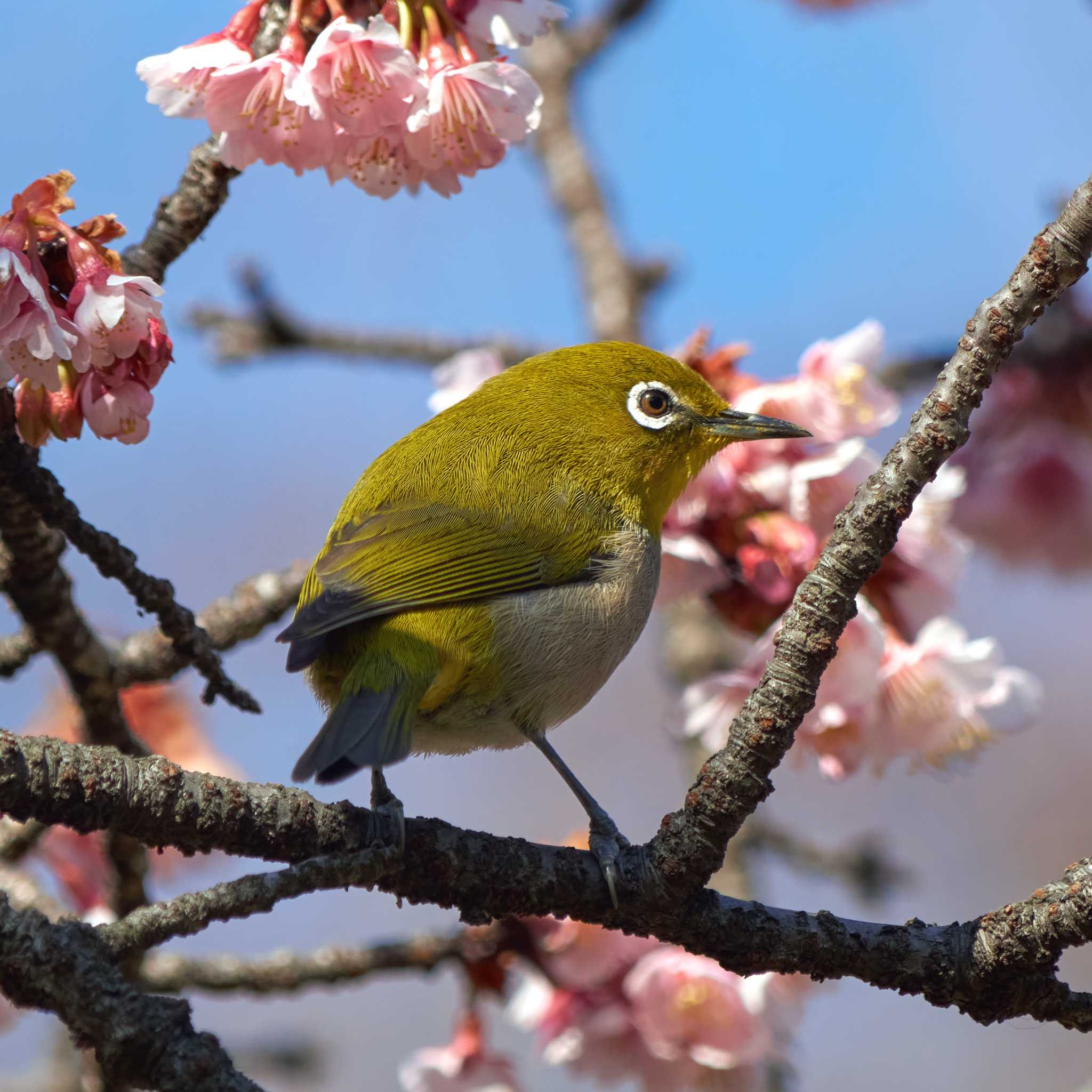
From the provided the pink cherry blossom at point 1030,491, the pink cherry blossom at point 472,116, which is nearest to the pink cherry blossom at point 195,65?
the pink cherry blossom at point 472,116

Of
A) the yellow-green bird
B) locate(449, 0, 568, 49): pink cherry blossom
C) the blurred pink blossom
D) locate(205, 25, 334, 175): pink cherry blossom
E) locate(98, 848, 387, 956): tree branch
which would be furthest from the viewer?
the blurred pink blossom

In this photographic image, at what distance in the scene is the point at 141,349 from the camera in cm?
271

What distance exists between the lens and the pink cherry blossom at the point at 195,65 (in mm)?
2896

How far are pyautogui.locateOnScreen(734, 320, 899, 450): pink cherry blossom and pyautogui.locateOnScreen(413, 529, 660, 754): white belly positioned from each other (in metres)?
0.71

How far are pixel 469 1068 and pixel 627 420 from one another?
6.65 feet

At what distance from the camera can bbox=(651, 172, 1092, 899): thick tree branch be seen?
2418 mm

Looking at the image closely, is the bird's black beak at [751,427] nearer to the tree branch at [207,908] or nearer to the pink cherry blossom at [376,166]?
the pink cherry blossom at [376,166]

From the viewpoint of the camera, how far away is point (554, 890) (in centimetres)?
275

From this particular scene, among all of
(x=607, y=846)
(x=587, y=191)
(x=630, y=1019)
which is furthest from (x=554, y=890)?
(x=587, y=191)

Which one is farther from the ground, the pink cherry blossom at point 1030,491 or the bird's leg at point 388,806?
the pink cherry blossom at point 1030,491

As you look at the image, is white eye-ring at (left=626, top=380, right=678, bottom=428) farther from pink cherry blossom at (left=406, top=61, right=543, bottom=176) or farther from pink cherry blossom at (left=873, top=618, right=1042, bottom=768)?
pink cherry blossom at (left=406, top=61, right=543, bottom=176)

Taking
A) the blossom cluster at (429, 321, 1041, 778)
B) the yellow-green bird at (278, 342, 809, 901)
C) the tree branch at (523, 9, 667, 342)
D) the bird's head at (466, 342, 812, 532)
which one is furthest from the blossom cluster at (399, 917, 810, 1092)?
the tree branch at (523, 9, 667, 342)

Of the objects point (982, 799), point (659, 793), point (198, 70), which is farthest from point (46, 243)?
point (982, 799)

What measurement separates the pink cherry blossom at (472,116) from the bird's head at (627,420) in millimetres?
1139
